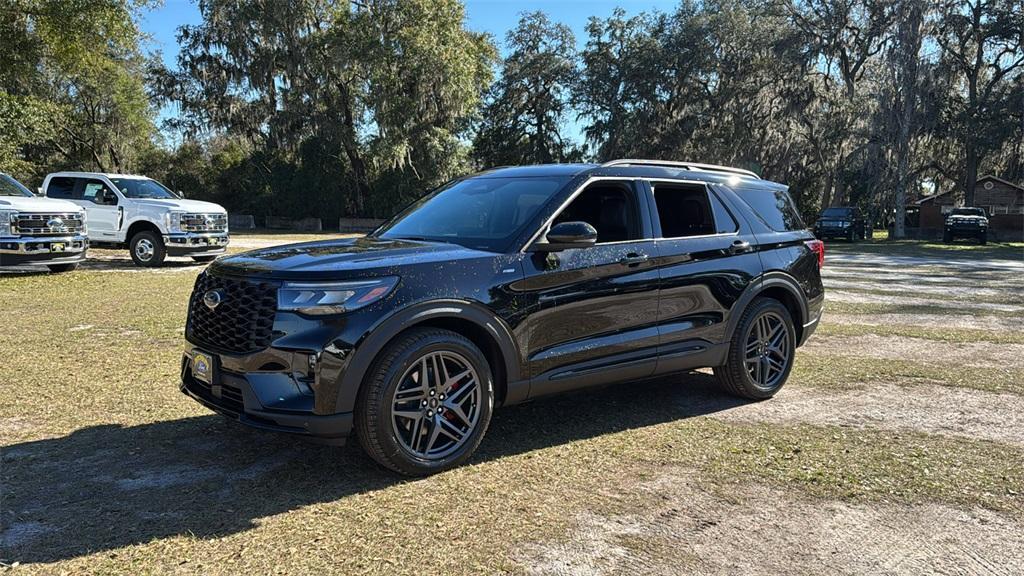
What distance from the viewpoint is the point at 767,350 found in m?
5.71

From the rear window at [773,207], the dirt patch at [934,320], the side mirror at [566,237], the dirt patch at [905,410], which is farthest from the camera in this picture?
the dirt patch at [934,320]

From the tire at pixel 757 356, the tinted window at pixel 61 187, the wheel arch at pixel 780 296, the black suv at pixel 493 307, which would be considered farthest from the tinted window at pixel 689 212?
the tinted window at pixel 61 187

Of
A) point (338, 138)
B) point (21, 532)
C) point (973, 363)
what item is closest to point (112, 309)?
point (21, 532)

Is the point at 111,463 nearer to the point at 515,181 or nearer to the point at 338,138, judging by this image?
the point at 515,181

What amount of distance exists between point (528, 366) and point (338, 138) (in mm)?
36244

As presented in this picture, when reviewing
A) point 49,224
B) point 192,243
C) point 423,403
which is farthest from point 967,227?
point 423,403

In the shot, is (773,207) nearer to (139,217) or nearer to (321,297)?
(321,297)

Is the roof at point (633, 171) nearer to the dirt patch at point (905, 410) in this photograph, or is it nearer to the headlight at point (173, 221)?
the dirt patch at point (905, 410)

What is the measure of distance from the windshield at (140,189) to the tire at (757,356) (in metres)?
14.6

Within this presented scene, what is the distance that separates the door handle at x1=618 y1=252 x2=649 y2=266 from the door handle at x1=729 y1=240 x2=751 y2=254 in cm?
97

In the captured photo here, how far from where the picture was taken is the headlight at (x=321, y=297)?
142 inches

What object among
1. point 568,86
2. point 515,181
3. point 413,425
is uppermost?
point 568,86

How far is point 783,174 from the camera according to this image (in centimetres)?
4062

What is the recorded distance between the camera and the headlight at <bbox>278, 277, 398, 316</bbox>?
3615 mm
